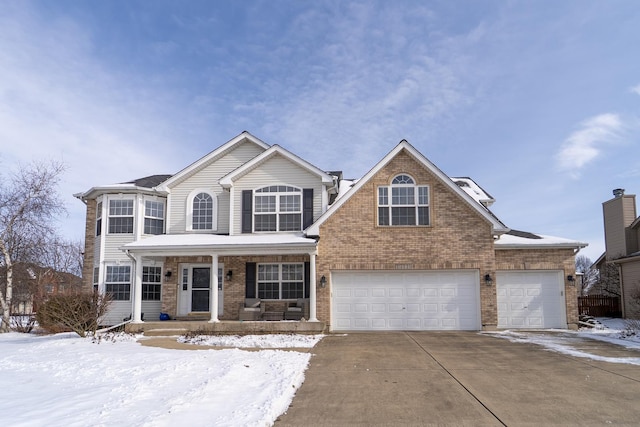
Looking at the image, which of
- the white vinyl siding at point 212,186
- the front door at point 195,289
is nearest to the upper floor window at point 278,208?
the white vinyl siding at point 212,186

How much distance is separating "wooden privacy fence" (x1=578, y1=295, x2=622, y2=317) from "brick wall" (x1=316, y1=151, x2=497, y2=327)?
435 inches

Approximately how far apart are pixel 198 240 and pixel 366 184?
6.21 m

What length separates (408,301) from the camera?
16.5 m

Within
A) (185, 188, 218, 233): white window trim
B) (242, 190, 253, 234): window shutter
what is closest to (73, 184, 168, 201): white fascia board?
(185, 188, 218, 233): white window trim

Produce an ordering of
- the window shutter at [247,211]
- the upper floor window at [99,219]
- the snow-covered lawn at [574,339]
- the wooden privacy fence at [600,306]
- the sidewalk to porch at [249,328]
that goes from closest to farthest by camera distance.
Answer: the snow-covered lawn at [574,339] < the sidewalk to porch at [249,328] < the window shutter at [247,211] < the upper floor window at [99,219] < the wooden privacy fence at [600,306]

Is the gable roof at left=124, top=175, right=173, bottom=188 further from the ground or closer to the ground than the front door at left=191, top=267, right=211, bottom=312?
further from the ground

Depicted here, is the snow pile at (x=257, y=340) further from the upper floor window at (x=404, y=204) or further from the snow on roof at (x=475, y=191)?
the snow on roof at (x=475, y=191)

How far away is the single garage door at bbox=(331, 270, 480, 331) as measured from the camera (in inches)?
647

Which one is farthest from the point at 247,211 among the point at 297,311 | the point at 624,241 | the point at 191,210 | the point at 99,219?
the point at 624,241

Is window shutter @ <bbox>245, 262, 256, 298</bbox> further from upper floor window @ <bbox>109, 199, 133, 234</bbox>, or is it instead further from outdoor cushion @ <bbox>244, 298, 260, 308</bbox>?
upper floor window @ <bbox>109, 199, 133, 234</bbox>

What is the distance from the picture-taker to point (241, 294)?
697 inches

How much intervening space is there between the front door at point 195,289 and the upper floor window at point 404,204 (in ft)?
21.0

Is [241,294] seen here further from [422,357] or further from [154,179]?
[422,357]

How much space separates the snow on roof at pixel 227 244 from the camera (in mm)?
15953
